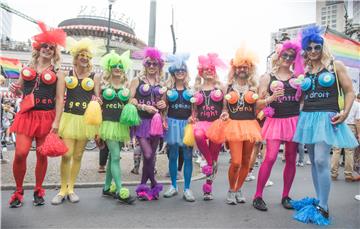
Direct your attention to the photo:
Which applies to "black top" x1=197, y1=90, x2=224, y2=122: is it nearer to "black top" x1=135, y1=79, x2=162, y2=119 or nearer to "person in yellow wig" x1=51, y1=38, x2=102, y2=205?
"black top" x1=135, y1=79, x2=162, y2=119

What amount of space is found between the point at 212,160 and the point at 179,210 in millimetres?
1043

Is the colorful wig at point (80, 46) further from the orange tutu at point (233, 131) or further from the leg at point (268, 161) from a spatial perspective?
the leg at point (268, 161)

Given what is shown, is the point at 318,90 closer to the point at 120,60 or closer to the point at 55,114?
the point at 120,60

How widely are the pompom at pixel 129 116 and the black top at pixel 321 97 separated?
7.61 feet

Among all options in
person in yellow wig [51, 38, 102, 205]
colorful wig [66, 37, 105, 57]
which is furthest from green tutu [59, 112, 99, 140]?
colorful wig [66, 37, 105, 57]

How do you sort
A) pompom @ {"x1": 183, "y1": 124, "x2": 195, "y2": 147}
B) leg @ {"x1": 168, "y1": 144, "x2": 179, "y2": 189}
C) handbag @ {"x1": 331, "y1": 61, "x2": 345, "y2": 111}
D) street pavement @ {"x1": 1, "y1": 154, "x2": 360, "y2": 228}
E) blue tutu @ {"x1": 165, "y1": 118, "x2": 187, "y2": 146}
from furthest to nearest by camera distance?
leg @ {"x1": 168, "y1": 144, "x2": 179, "y2": 189} → blue tutu @ {"x1": 165, "y1": 118, "x2": 187, "y2": 146} → pompom @ {"x1": 183, "y1": 124, "x2": 195, "y2": 147} → handbag @ {"x1": 331, "y1": 61, "x2": 345, "y2": 111} → street pavement @ {"x1": 1, "y1": 154, "x2": 360, "y2": 228}

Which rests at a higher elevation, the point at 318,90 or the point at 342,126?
the point at 318,90

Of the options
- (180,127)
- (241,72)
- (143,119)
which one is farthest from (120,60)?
(241,72)

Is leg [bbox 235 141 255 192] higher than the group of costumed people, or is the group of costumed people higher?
the group of costumed people

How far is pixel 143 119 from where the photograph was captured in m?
4.91

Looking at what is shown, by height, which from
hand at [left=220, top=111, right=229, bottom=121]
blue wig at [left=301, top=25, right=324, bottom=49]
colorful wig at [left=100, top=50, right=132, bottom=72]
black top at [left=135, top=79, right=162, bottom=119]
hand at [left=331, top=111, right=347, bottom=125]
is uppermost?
blue wig at [left=301, top=25, right=324, bottom=49]

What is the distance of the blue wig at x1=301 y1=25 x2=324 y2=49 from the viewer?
4219 millimetres

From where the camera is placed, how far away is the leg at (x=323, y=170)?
4.01m

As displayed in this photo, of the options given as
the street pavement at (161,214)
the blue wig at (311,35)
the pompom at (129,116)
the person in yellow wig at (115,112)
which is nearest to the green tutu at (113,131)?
the person in yellow wig at (115,112)
